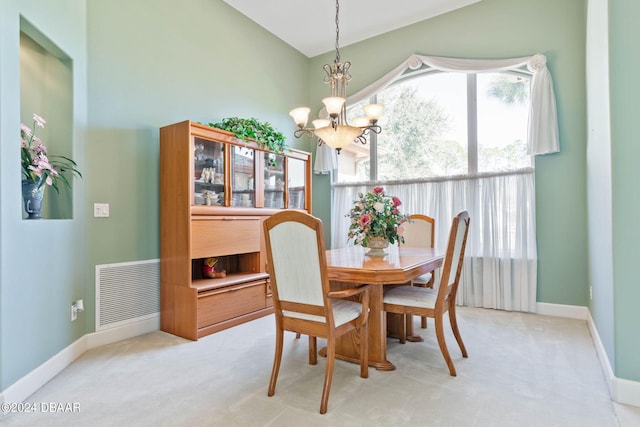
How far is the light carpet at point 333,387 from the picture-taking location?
5.65 ft

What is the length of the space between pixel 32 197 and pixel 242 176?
5.59 ft

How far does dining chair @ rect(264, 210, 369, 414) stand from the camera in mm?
1814

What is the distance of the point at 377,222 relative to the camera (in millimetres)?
2543

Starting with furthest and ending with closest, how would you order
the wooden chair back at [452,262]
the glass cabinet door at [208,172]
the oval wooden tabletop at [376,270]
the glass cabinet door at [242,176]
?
1. the glass cabinet door at [242,176]
2. the glass cabinet door at [208,172]
3. the wooden chair back at [452,262]
4. the oval wooden tabletop at [376,270]

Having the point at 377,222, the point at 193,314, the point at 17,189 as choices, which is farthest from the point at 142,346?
the point at 377,222

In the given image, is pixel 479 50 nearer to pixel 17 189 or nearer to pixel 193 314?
pixel 193 314

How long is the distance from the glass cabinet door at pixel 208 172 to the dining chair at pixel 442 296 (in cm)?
183

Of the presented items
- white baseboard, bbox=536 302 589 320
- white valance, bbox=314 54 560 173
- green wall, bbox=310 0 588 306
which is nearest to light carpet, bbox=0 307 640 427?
white baseboard, bbox=536 302 589 320

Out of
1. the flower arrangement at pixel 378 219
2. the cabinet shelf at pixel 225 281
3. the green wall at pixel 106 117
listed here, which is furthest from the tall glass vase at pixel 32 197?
the flower arrangement at pixel 378 219

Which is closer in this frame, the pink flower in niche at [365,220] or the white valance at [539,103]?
the pink flower in niche at [365,220]

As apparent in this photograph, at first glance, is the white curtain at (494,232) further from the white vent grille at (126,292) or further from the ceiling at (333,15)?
the white vent grille at (126,292)

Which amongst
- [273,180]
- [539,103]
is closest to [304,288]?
[273,180]

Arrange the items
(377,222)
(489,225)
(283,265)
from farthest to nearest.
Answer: (489,225), (377,222), (283,265)

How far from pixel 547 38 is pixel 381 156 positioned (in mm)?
2116
